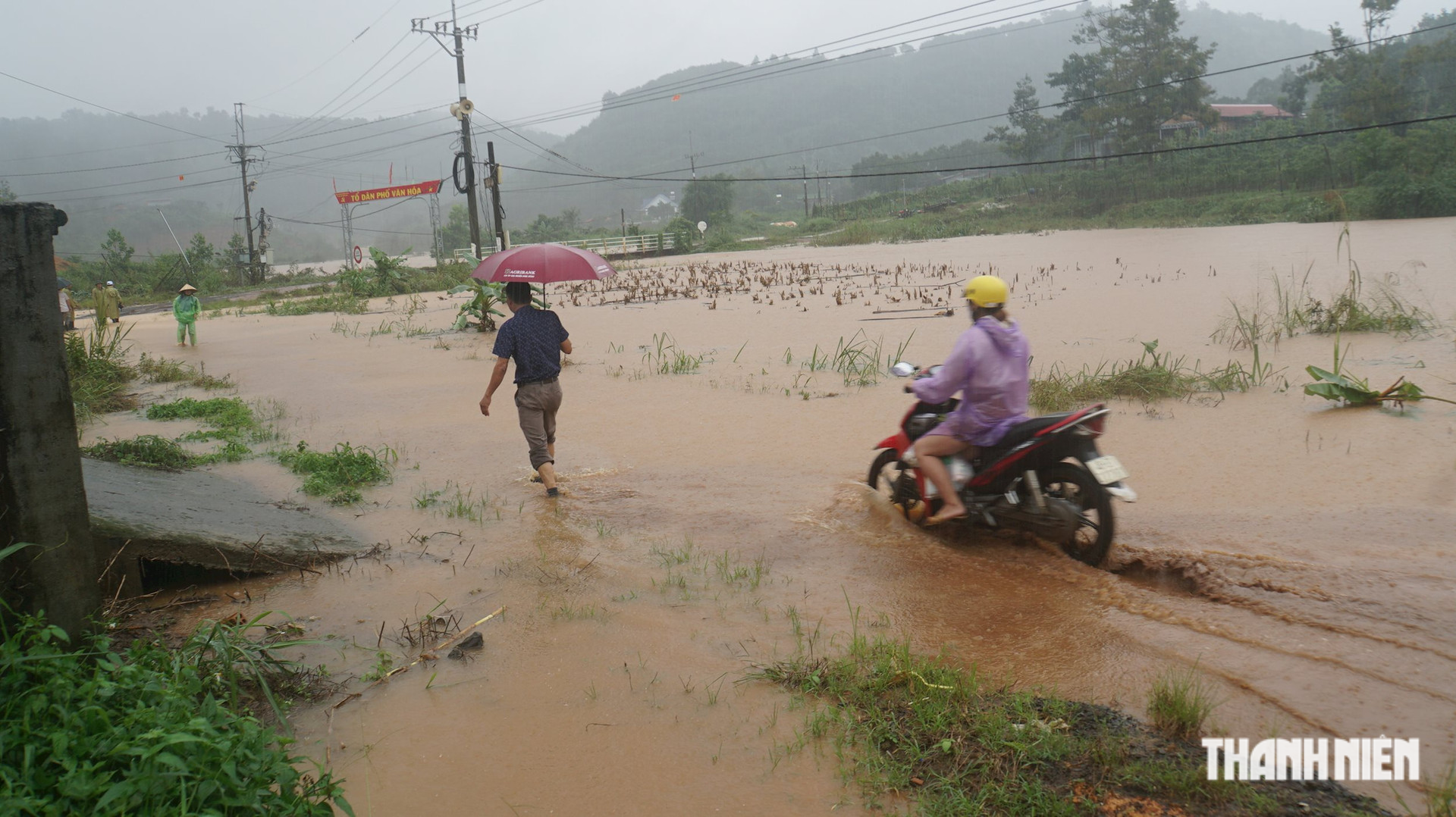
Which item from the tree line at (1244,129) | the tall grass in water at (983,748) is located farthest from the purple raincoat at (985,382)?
the tree line at (1244,129)

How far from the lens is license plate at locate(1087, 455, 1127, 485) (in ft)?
14.4

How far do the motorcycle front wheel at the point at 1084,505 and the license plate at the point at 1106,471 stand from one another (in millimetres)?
57

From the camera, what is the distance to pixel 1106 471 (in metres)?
4.43

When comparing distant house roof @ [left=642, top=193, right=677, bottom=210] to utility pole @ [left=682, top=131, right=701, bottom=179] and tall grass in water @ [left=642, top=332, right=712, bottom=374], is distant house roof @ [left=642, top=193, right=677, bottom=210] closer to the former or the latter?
utility pole @ [left=682, top=131, right=701, bottom=179]

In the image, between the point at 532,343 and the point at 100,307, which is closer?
the point at 532,343

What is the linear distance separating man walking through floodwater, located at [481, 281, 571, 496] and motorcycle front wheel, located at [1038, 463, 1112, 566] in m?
3.27

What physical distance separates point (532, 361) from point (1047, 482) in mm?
3421

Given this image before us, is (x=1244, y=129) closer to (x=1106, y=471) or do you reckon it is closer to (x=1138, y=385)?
(x=1138, y=385)

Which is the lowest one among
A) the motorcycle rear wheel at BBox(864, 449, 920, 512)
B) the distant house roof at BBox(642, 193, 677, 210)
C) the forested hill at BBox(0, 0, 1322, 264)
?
the motorcycle rear wheel at BBox(864, 449, 920, 512)

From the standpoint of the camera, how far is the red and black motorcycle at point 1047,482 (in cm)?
449

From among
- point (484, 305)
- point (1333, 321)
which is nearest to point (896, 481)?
point (1333, 321)

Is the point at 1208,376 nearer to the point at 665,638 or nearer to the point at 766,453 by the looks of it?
the point at 766,453

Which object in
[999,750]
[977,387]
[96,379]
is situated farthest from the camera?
[96,379]

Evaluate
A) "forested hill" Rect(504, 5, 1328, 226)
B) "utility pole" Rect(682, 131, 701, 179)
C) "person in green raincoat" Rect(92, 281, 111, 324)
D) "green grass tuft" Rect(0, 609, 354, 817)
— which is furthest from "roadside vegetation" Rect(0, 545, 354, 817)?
"forested hill" Rect(504, 5, 1328, 226)
